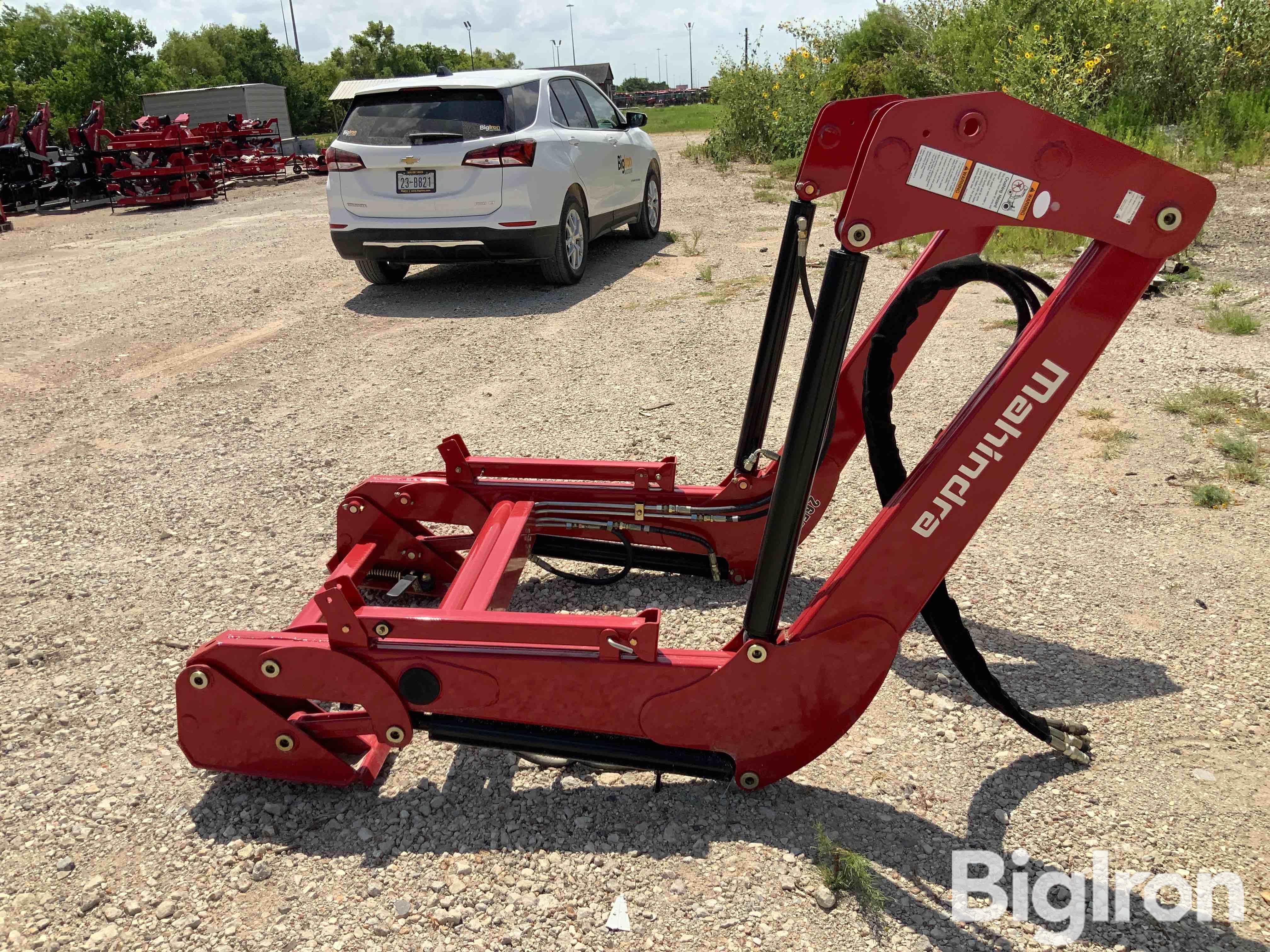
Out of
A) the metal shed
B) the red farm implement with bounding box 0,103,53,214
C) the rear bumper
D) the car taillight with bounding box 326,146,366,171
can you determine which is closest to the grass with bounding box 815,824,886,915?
→ the rear bumper

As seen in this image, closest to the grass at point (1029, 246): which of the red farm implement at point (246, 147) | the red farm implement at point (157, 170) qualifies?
the red farm implement at point (157, 170)

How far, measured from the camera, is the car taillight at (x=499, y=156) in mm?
8211

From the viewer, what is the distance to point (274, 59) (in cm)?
6144

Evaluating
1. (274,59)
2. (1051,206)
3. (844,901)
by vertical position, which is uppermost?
(274,59)

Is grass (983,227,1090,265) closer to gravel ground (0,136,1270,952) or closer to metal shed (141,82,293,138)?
gravel ground (0,136,1270,952)

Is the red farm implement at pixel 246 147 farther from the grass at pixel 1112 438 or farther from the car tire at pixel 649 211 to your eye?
the grass at pixel 1112 438

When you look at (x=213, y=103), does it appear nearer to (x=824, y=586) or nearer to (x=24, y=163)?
(x=24, y=163)

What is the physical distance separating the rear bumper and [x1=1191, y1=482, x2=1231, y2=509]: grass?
592cm

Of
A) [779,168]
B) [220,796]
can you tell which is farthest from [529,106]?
[779,168]

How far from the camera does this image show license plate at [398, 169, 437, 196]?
8336mm

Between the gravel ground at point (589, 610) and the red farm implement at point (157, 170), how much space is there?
12791mm

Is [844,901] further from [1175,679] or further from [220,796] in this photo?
[220,796]

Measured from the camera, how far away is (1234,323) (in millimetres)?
6512

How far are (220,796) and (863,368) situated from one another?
→ 262 cm
